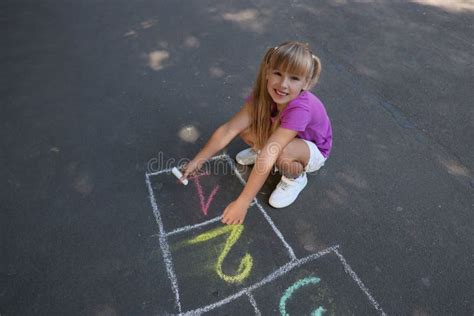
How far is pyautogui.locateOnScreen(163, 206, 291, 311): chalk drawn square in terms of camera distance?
2.01m

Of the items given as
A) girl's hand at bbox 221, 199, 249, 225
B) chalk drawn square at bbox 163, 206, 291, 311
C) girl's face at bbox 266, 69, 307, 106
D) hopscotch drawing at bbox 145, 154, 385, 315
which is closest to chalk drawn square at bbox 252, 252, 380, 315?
hopscotch drawing at bbox 145, 154, 385, 315

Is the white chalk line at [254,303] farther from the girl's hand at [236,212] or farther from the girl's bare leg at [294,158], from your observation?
the girl's bare leg at [294,158]

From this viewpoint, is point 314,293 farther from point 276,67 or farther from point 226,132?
point 276,67

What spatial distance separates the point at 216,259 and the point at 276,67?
1.19 metres

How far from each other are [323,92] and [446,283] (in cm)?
196

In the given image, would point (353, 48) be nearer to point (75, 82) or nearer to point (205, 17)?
point (205, 17)

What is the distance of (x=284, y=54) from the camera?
1.89 m

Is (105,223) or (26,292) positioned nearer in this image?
(26,292)

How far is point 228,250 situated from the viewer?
219 cm

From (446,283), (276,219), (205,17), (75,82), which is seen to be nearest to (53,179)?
(75,82)

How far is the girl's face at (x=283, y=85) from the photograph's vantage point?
1.95m

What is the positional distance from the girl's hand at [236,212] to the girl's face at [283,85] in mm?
640

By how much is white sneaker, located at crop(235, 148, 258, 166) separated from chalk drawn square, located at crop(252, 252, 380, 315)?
0.88 meters

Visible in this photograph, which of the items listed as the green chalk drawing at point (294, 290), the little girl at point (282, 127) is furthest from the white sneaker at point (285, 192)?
the green chalk drawing at point (294, 290)
